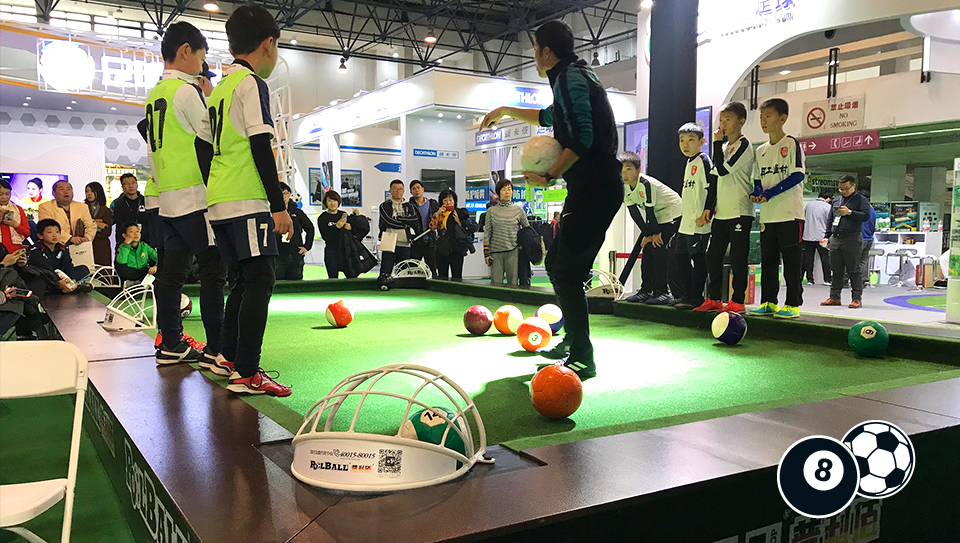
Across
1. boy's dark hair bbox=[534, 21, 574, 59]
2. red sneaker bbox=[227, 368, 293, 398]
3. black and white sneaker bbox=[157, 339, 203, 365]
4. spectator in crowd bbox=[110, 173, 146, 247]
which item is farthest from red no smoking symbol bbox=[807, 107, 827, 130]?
red sneaker bbox=[227, 368, 293, 398]

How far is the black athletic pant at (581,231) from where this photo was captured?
3.20m

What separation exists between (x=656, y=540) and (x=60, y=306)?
18.9 feet

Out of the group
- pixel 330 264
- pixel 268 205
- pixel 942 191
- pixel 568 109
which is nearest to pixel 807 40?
pixel 942 191

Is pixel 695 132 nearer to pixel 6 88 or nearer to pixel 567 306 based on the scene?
pixel 567 306

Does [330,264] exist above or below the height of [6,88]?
below

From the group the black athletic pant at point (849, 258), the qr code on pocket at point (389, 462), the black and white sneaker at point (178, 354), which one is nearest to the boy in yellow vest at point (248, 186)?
the black and white sneaker at point (178, 354)

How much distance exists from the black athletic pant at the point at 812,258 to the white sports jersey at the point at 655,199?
24.9 feet

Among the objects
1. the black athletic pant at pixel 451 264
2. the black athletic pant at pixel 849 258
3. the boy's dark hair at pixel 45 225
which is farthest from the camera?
the black athletic pant at pixel 451 264

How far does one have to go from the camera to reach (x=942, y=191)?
19.6 meters

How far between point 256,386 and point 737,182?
12.4ft

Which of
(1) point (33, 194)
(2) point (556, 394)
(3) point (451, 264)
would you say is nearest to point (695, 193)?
(2) point (556, 394)

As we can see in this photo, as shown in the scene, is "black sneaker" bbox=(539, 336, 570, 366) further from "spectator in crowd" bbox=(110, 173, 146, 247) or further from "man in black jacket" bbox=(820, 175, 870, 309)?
"spectator in crowd" bbox=(110, 173, 146, 247)

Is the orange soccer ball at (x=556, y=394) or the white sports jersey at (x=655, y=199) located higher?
the white sports jersey at (x=655, y=199)

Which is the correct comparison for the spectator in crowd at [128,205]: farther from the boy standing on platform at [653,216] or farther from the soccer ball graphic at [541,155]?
the soccer ball graphic at [541,155]
